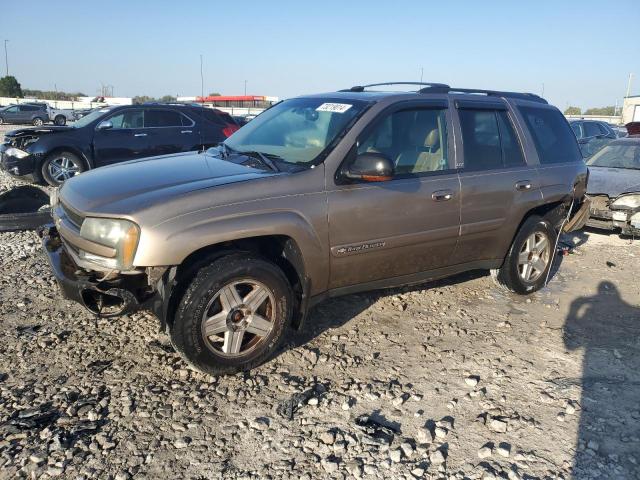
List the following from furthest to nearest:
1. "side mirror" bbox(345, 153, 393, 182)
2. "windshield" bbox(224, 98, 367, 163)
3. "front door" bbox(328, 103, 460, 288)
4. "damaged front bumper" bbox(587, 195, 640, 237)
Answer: "damaged front bumper" bbox(587, 195, 640, 237) < "windshield" bbox(224, 98, 367, 163) < "front door" bbox(328, 103, 460, 288) < "side mirror" bbox(345, 153, 393, 182)

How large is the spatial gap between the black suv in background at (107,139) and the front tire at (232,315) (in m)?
6.70

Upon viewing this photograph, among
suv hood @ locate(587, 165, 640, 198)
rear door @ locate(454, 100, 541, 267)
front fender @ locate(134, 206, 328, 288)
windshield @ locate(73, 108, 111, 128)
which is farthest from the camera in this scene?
windshield @ locate(73, 108, 111, 128)

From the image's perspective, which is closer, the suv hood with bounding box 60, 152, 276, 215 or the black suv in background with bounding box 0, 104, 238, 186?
the suv hood with bounding box 60, 152, 276, 215

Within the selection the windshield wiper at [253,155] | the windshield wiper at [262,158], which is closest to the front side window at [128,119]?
the windshield wiper at [253,155]

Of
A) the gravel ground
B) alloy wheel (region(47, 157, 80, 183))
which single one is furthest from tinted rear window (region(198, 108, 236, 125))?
the gravel ground

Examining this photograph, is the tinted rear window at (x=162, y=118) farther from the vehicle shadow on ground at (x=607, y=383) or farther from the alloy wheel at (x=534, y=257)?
the vehicle shadow on ground at (x=607, y=383)

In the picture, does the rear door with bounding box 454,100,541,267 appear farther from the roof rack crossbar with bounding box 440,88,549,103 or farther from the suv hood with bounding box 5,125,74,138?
the suv hood with bounding box 5,125,74,138

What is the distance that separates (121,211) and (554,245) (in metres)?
4.23

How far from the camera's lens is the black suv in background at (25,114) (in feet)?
111

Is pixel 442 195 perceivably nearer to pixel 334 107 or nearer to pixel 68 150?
pixel 334 107

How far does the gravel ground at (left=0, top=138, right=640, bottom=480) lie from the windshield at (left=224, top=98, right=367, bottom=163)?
143 cm

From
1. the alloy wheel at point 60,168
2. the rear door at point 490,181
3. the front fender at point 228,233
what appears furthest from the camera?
the alloy wheel at point 60,168

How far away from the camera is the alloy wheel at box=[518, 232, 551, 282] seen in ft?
16.5

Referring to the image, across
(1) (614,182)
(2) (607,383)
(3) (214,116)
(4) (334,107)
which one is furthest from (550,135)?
(3) (214,116)
